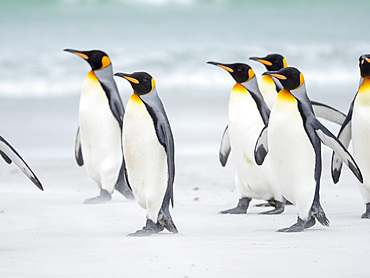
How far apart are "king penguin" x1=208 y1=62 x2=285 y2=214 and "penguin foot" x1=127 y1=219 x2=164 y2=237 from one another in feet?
4.40

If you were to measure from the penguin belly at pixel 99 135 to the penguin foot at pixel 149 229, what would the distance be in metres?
2.21

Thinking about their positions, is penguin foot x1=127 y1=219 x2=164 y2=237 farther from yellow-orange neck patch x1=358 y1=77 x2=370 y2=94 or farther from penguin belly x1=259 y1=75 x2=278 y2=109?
penguin belly x1=259 y1=75 x2=278 y2=109

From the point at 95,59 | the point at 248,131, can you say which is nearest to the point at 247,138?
the point at 248,131

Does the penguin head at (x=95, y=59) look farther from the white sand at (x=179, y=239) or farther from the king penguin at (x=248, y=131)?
the king penguin at (x=248, y=131)

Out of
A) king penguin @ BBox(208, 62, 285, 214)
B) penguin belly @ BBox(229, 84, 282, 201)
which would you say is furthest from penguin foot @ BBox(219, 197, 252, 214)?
penguin belly @ BBox(229, 84, 282, 201)

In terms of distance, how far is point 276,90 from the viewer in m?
6.53

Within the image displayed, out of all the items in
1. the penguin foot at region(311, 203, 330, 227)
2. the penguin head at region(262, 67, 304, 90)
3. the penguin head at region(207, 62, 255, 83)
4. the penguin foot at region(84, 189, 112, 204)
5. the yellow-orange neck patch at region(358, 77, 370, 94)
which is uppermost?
the penguin head at region(262, 67, 304, 90)

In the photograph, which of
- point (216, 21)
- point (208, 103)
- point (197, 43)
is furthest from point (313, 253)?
point (216, 21)

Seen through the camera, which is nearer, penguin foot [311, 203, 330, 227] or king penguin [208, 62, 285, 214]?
penguin foot [311, 203, 330, 227]

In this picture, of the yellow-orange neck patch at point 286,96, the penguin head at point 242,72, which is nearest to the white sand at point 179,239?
the yellow-orange neck patch at point 286,96

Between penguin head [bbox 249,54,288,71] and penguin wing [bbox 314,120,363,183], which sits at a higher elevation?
penguin head [bbox 249,54,288,71]

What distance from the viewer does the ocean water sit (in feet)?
52.0

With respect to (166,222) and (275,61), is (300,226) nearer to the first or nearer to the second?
(166,222)

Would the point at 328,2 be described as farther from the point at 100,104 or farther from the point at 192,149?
the point at 100,104
